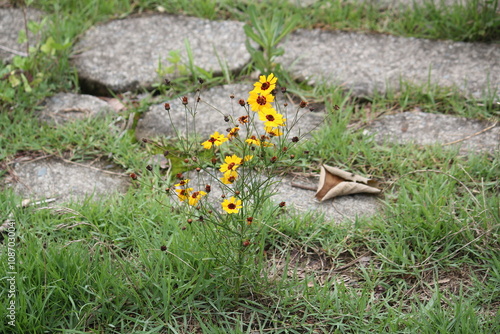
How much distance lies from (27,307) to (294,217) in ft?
3.37

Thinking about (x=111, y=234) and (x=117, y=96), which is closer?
(x=111, y=234)

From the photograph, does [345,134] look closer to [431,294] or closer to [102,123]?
[431,294]

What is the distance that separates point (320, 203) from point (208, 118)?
2.67 ft

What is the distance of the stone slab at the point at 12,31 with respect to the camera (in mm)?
3131

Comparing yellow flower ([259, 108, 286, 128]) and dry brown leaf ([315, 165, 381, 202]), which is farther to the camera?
dry brown leaf ([315, 165, 381, 202])

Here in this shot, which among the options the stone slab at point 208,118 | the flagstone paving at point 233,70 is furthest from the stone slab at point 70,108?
the stone slab at point 208,118

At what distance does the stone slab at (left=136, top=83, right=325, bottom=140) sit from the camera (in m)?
2.71

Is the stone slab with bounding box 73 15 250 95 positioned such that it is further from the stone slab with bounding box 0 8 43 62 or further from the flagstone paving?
the stone slab with bounding box 0 8 43 62

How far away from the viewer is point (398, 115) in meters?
2.75

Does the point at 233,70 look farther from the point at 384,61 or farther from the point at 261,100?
the point at 261,100

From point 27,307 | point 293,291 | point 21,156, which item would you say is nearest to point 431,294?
point 293,291

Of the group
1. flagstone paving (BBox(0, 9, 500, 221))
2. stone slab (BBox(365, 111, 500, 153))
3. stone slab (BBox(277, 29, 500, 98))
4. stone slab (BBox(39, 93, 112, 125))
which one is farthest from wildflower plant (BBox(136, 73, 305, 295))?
stone slab (BBox(277, 29, 500, 98))

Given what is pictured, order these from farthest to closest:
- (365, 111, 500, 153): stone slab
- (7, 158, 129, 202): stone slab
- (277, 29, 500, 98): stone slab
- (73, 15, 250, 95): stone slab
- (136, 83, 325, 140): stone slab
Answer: (73, 15, 250, 95): stone slab, (277, 29, 500, 98): stone slab, (136, 83, 325, 140): stone slab, (365, 111, 500, 153): stone slab, (7, 158, 129, 202): stone slab

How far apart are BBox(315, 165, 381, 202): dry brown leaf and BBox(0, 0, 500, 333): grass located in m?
0.10
